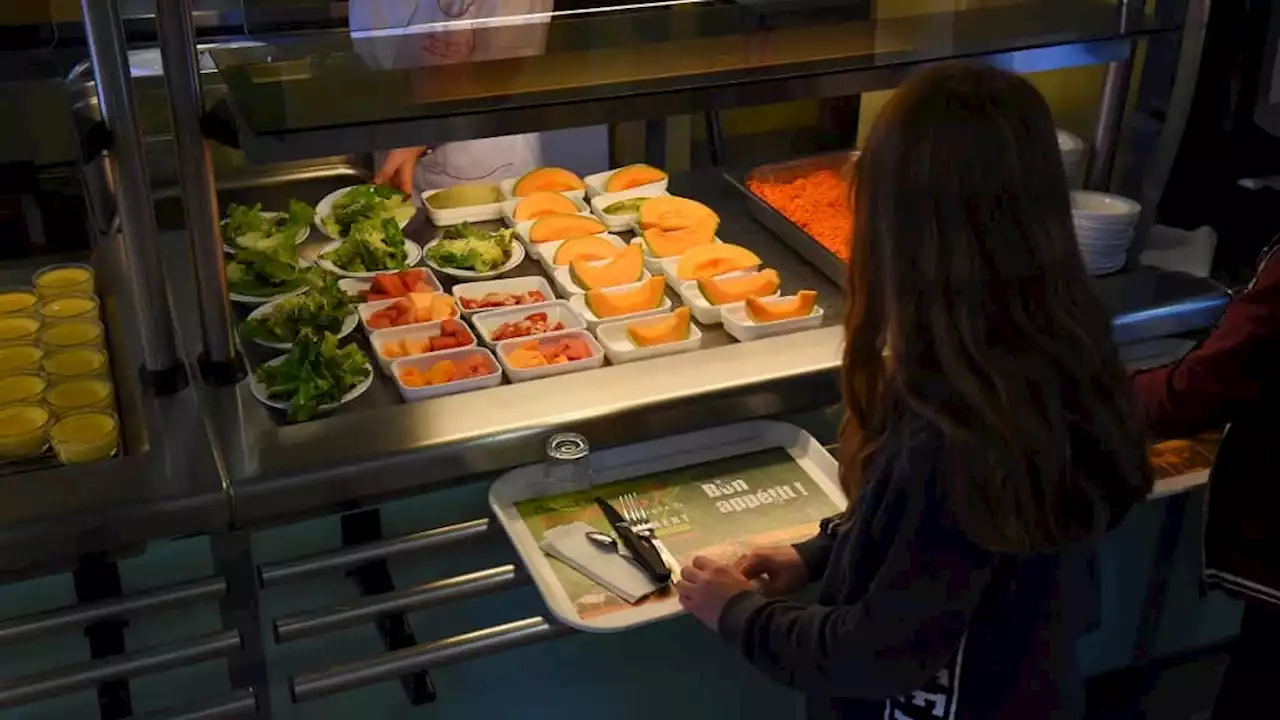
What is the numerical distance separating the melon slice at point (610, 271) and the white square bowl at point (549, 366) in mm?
140

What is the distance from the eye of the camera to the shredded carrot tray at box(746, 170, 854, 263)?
1986 mm

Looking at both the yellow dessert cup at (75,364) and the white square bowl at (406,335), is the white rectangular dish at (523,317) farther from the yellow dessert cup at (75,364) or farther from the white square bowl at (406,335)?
the yellow dessert cup at (75,364)

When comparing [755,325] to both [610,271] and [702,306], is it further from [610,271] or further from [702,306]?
[610,271]

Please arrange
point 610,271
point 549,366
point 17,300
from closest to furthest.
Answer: point 549,366
point 17,300
point 610,271

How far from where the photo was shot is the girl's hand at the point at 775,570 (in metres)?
1.42

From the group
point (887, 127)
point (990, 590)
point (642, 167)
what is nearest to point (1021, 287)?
point (887, 127)

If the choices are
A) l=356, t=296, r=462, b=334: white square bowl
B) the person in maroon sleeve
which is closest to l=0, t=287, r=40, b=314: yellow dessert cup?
l=356, t=296, r=462, b=334: white square bowl

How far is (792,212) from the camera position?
2062mm

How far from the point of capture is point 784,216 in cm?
203

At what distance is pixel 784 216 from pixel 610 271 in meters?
0.34

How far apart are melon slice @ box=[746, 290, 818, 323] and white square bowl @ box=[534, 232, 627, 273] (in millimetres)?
263

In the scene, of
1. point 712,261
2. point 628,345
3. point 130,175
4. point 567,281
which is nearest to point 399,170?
point 567,281

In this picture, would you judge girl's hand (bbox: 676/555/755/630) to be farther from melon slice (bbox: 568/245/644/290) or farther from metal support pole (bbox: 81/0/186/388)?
metal support pole (bbox: 81/0/186/388)

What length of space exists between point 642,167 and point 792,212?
0.99ft
